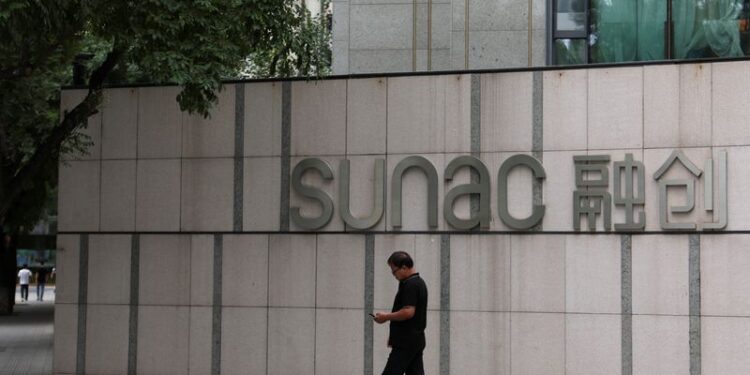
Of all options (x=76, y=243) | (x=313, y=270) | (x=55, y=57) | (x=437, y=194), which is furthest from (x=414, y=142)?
(x=55, y=57)

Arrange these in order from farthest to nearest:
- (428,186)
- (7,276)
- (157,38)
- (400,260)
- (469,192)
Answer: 1. (7,276)
2. (428,186)
3. (469,192)
4. (157,38)
5. (400,260)

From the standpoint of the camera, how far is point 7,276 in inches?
1444

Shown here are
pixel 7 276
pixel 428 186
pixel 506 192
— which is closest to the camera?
pixel 506 192

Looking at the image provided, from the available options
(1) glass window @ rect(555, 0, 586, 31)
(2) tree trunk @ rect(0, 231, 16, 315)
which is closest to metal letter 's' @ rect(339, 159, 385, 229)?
(1) glass window @ rect(555, 0, 586, 31)

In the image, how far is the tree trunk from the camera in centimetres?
3644

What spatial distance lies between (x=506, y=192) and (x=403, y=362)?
4.94m

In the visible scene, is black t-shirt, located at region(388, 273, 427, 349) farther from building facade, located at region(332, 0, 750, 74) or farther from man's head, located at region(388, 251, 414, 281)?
building facade, located at region(332, 0, 750, 74)

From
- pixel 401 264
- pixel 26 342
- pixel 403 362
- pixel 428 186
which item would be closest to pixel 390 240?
pixel 428 186

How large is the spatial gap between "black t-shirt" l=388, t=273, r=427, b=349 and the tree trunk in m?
27.1

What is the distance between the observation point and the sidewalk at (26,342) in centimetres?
2003

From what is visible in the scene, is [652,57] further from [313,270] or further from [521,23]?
[313,270]

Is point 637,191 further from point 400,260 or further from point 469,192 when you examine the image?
point 400,260

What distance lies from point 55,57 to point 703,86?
10.4m

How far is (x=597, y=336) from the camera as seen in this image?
15320mm
